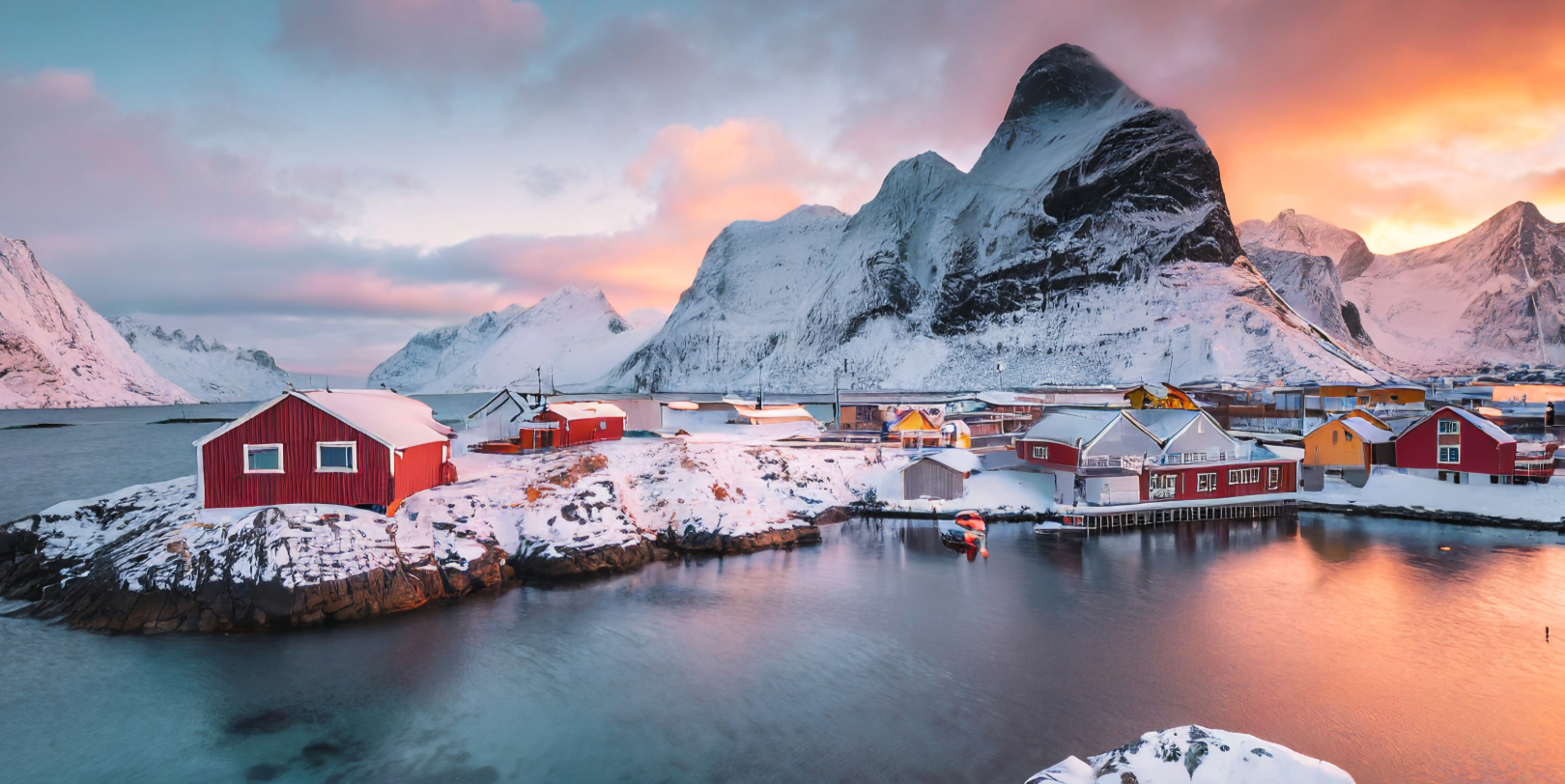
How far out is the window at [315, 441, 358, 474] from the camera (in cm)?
2623

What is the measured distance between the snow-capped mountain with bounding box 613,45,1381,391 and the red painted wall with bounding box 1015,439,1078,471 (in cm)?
7272

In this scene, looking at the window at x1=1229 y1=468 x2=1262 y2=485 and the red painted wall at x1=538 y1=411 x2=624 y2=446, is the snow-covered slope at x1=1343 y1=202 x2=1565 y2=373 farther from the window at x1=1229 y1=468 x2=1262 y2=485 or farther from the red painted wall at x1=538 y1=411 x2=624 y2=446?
the red painted wall at x1=538 y1=411 x2=624 y2=446

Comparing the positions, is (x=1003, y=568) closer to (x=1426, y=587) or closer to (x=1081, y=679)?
(x=1081, y=679)

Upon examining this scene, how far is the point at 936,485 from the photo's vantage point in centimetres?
4309

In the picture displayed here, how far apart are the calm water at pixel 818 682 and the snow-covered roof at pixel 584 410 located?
18310mm

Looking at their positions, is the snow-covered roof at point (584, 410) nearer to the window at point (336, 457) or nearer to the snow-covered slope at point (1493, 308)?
the window at point (336, 457)

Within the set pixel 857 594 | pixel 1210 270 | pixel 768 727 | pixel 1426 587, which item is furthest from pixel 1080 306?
pixel 768 727

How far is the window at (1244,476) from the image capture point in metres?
41.9

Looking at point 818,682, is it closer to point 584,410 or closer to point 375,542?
point 375,542

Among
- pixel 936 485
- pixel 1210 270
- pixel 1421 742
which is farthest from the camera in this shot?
pixel 1210 270

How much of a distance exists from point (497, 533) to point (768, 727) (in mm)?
17426

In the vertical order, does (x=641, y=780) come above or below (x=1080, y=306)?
below

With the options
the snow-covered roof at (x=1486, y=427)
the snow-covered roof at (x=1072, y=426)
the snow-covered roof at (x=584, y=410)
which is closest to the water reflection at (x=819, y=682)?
the snow-covered roof at (x=1072, y=426)

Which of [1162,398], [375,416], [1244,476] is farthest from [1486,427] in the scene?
[375,416]
